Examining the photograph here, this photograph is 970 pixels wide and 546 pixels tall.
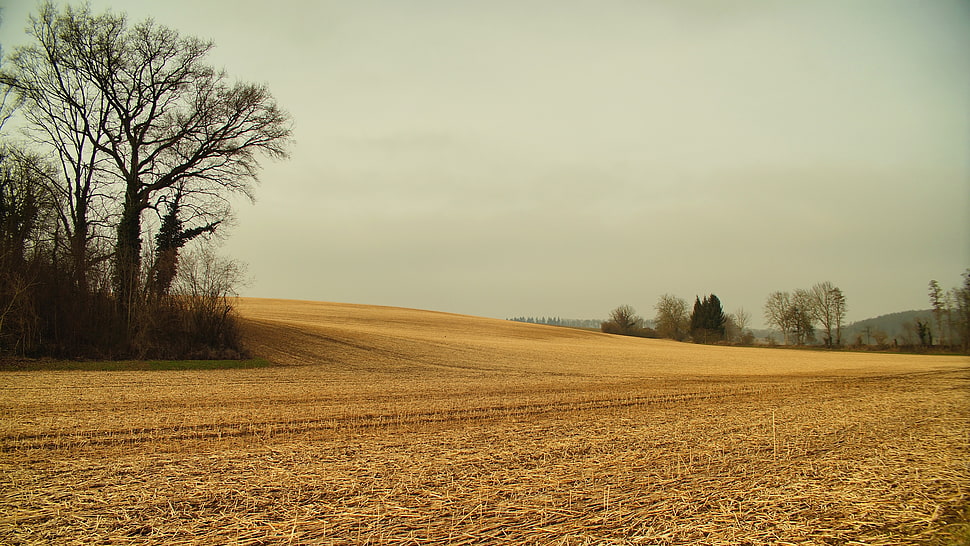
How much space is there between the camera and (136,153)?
2659 cm

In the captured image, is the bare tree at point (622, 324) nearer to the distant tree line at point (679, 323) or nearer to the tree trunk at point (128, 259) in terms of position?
the distant tree line at point (679, 323)

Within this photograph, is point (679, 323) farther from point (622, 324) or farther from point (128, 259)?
point (128, 259)

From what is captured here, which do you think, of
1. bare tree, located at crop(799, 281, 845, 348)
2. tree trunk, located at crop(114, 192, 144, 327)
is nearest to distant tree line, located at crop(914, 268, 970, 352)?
bare tree, located at crop(799, 281, 845, 348)

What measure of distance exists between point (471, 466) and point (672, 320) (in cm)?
9510

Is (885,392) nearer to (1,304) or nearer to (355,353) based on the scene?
(355,353)

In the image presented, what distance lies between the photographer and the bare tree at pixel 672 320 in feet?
305

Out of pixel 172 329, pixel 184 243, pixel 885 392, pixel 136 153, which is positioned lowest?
pixel 885 392

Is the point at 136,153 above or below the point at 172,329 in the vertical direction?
above

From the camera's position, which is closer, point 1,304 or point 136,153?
point 1,304

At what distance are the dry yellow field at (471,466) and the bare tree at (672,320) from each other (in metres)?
80.4

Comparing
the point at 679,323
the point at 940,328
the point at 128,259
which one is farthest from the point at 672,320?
the point at 128,259

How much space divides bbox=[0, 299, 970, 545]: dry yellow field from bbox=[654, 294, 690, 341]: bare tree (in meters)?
80.4

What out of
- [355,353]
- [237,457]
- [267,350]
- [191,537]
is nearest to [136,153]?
[267,350]

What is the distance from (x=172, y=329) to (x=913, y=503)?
26853 mm
